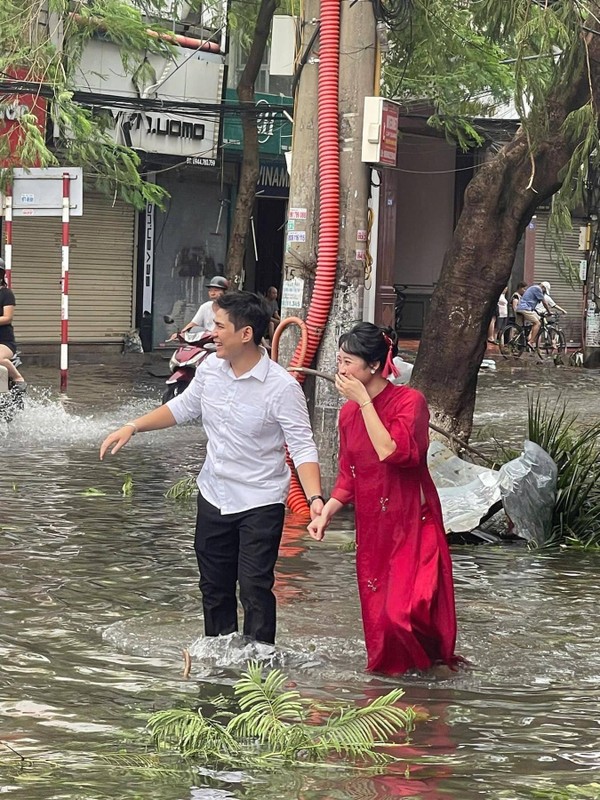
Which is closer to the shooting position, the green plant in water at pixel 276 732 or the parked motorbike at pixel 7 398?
the green plant in water at pixel 276 732

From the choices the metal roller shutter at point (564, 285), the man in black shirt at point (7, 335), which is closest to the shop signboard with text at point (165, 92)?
the man in black shirt at point (7, 335)

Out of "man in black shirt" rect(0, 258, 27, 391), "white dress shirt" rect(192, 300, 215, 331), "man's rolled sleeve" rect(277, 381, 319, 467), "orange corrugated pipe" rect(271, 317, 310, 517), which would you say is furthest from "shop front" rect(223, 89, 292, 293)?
"man's rolled sleeve" rect(277, 381, 319, 467)

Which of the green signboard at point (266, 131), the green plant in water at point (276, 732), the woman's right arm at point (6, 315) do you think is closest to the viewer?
the green plant in water at point (276, 732)

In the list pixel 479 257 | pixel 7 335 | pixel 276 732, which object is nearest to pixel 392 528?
pixel 276 732

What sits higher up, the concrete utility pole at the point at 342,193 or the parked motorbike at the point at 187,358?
the concrete utility pole at the point at 342,193

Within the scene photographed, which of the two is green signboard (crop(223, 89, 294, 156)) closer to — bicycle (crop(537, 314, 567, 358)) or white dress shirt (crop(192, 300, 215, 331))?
bicycle (crop(537, 314, 567, 358))

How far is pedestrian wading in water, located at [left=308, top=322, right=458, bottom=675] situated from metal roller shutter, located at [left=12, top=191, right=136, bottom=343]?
63.7 ft

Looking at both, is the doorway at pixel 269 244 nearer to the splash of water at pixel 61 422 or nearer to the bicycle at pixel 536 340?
the bicycle at pixel 536 340

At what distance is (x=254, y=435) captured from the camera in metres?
6.46

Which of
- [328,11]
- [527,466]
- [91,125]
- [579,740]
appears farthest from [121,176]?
[579,740]

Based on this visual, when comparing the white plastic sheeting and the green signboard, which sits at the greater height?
the green signboard

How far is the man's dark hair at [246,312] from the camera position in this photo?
6.42 m

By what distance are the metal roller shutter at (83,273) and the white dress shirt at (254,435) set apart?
19.2m

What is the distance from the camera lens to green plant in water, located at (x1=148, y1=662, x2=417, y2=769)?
17.1 ft
